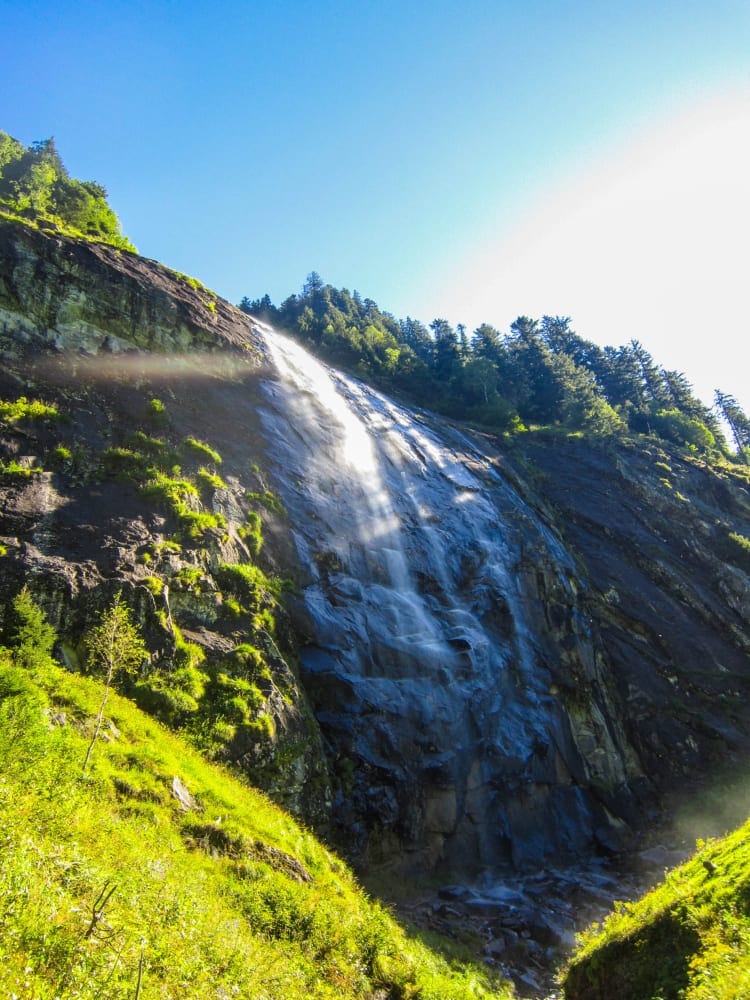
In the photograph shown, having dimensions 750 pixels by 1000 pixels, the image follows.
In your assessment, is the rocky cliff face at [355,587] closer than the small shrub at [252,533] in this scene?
Yes

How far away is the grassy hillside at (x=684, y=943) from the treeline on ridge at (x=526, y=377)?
51.0m

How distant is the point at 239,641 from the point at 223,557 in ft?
12.2

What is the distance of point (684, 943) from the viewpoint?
29.3ft

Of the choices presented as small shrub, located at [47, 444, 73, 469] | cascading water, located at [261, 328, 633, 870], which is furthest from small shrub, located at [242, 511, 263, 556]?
small shrub, located at [47, 444, 73, 469]

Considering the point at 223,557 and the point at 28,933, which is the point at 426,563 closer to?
the point at 223,557

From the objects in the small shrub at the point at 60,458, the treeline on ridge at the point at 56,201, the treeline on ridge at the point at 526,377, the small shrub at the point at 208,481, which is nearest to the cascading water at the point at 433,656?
the small shrub at the point at 208,481

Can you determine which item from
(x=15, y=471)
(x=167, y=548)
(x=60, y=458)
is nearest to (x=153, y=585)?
(x=167, y=548)

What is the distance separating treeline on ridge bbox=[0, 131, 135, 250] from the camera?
103ft

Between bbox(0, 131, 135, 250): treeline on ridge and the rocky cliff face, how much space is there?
16.8 feet

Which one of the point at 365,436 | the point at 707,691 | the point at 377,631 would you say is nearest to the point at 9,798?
the point at 377,631

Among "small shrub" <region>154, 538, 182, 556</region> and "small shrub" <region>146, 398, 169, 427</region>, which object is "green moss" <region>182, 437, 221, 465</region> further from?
"small shrub" <region>154, 538, 182, 556</region>

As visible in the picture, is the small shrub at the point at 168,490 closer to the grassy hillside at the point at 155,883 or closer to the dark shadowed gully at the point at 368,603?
the dark shadowed gully at the point at 368,603

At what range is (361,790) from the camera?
18.4m

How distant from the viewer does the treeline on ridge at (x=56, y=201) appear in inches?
1237
